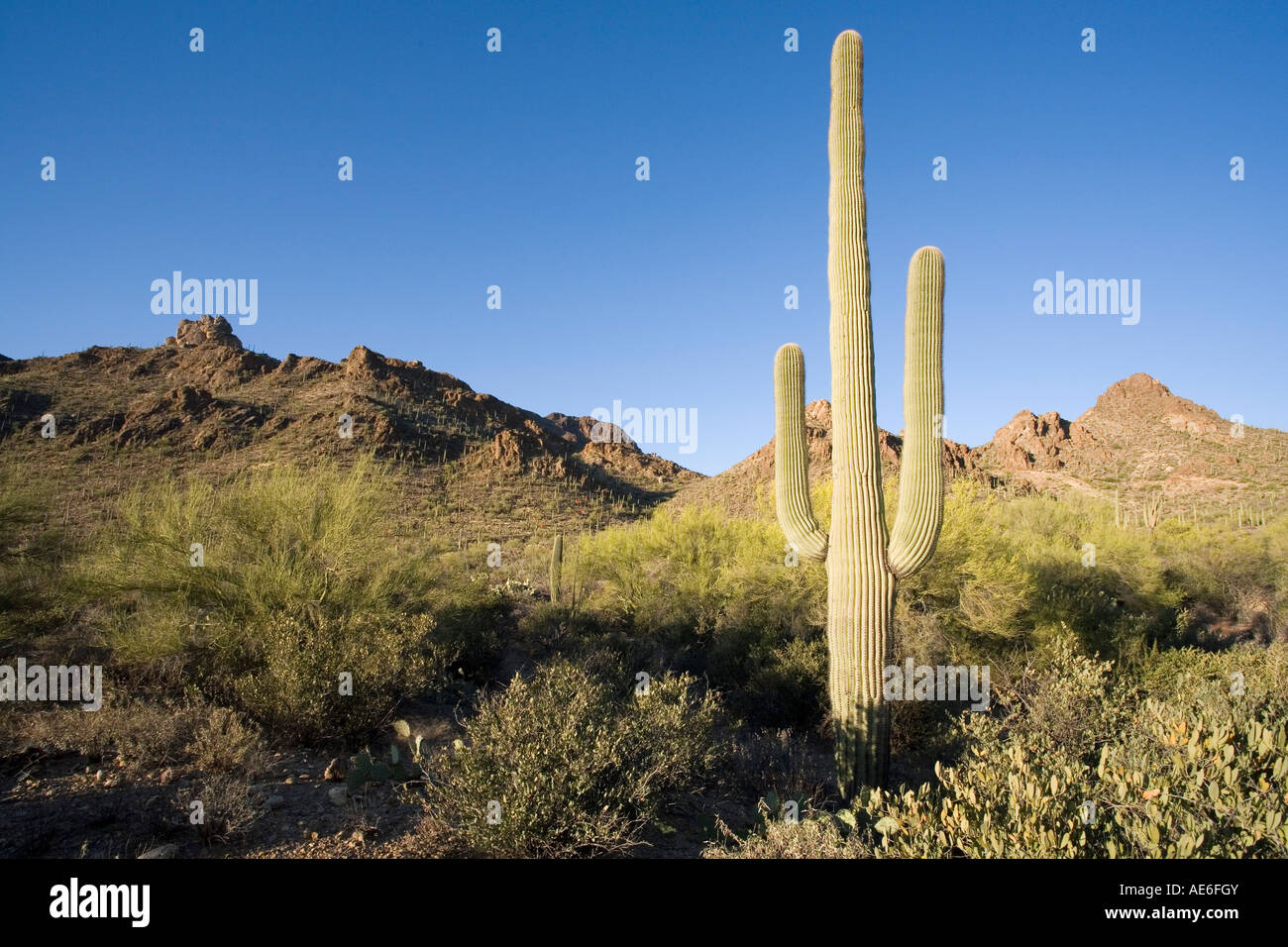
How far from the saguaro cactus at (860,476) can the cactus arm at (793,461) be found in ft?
0.05

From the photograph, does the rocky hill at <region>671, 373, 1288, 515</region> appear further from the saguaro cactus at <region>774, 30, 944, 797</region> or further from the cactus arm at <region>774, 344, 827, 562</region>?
the saguaro cactus at <region>774, 30, 944, 797</region>

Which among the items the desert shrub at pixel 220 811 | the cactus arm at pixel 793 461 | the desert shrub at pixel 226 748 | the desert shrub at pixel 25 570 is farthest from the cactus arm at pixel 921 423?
the desert shrub at pixel 25 570

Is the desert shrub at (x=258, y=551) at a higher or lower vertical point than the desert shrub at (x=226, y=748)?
higher

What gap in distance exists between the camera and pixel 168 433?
29.7 m

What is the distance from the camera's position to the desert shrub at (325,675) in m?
7.09

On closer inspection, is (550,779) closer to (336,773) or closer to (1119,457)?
(336,773)

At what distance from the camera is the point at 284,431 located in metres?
32.3

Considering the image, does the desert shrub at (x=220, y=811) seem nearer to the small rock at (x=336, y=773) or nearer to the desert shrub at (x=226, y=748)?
the desert shrub at (x=226, y=748)

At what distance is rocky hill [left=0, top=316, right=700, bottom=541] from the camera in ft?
87.6
